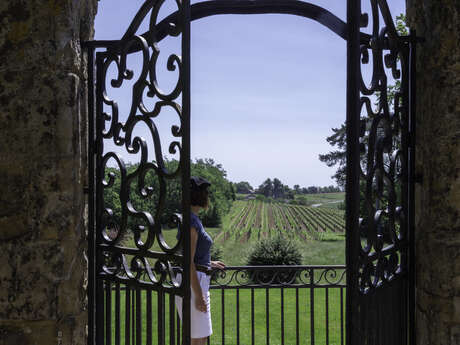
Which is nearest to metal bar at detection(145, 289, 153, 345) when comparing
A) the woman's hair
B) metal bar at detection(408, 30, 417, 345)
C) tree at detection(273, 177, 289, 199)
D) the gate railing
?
the woman's hair

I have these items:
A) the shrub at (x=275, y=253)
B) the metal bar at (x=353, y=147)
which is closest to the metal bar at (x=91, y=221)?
the metal bar at (x=353, y=147)

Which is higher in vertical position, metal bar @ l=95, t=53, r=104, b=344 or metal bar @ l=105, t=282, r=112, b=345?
metal bar @ l=95, t=53, r=104, b=344

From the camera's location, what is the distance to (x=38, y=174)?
1.98 meters

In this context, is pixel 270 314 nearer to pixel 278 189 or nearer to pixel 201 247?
pixel 201 247

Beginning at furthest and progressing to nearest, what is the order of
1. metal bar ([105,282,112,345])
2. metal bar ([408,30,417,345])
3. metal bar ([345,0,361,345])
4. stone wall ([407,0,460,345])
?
metal bar ([105,282,112,345]) → metal bar ([408,30,417,345]) → stone wall ([407,0,460,345]) → metal bar ([345,0,361,345])

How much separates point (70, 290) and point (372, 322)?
1556mm

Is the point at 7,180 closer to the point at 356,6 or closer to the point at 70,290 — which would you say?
the point at 70,290

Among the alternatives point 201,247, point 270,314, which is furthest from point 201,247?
point 270,314

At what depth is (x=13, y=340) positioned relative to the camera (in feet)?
6.34

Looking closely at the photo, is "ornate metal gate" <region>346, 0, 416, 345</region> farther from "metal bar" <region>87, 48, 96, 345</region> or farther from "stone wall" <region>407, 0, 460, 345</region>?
"metal bar" <region>87, 48, 96, 345</region>

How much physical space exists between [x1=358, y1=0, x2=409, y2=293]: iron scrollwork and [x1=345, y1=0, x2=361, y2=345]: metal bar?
9 centimetres

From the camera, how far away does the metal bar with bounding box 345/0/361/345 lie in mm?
1859

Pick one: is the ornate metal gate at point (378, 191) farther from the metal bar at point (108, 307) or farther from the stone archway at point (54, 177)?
the metal bar at point (108, 307)

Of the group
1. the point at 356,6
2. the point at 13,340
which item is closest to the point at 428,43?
the point at 356,6
